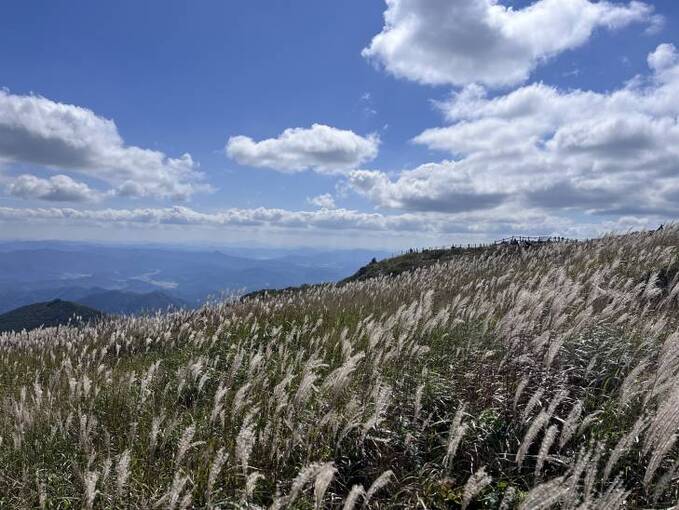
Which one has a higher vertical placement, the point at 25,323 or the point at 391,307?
the point at 391,307

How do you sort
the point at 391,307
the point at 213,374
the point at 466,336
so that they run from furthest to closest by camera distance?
the point at 391,307 → the point at 213,374 → the point at 466,336

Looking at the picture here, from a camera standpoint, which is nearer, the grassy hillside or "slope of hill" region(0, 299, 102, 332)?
the grassy hillside

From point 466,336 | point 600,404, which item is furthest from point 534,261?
point 600,404

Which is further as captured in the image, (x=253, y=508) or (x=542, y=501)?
(x=253, y=508)

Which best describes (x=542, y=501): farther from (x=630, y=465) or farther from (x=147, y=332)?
(x=147, y=332)

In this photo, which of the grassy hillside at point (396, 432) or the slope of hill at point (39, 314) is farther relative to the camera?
the slope of hill at point (39, 314)

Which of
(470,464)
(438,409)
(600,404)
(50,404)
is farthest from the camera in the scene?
(50,404)

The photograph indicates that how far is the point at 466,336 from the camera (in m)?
7.01

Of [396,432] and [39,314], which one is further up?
[396,432]

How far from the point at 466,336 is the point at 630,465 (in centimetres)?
320

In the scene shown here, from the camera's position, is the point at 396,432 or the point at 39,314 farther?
the point at 39,314

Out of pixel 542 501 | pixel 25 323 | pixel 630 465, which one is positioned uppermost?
pixel 542 501

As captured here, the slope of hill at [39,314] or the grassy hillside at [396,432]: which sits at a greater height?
the grassy hillside at [396,432]

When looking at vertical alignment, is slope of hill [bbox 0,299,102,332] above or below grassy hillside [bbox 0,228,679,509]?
below
